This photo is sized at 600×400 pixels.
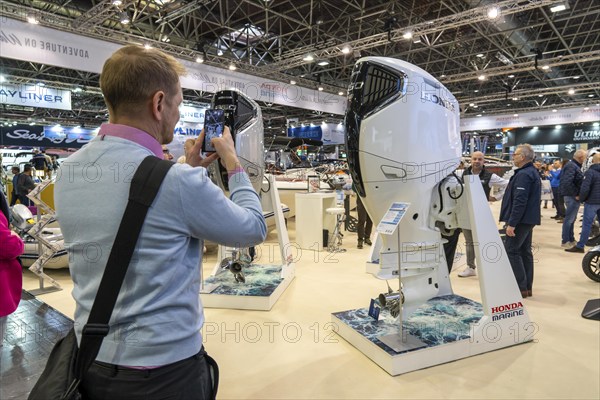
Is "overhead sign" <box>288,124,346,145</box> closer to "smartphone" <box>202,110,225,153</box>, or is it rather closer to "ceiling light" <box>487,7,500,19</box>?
"ceiling light" <box>487,7,500,19</box>

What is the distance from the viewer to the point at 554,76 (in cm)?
1581

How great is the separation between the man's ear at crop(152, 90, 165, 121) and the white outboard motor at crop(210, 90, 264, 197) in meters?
2.19

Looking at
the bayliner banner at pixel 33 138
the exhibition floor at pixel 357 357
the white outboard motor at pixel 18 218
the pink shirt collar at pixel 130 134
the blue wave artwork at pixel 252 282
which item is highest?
the bayliner banner at pixel 33 138

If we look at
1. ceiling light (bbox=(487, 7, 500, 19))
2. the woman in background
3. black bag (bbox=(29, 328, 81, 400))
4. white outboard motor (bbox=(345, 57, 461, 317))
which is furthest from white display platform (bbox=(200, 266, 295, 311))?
ceiling light (bbox=(487, 7, 500, 19))

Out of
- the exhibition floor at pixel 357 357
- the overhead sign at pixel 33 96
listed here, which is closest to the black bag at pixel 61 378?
the exhibition floor at pixel 357 357

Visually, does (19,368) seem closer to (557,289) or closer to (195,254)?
(195,254)

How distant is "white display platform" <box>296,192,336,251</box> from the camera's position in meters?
6.53

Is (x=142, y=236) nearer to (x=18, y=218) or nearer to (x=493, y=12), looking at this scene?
(x=18, y=218)

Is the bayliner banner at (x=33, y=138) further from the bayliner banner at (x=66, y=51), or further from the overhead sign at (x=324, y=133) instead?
the bayliner banner at (x=66, y=51)

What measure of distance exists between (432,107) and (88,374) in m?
2.13

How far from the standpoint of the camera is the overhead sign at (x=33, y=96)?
29.3 ft

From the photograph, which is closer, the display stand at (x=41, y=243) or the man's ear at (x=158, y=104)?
the man's ear at (x=158, y=104)

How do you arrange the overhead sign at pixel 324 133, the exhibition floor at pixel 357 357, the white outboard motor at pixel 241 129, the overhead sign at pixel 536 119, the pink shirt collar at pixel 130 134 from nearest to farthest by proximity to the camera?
the pink shirt collar at pixel 130 134
the exhibition floor at pixel 357 357
the white outboard motor at pixel 241 129
the overhead sign at pixel 536 119
the overhead sign at pixel 324 133

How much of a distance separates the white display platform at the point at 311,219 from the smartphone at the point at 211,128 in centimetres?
478
